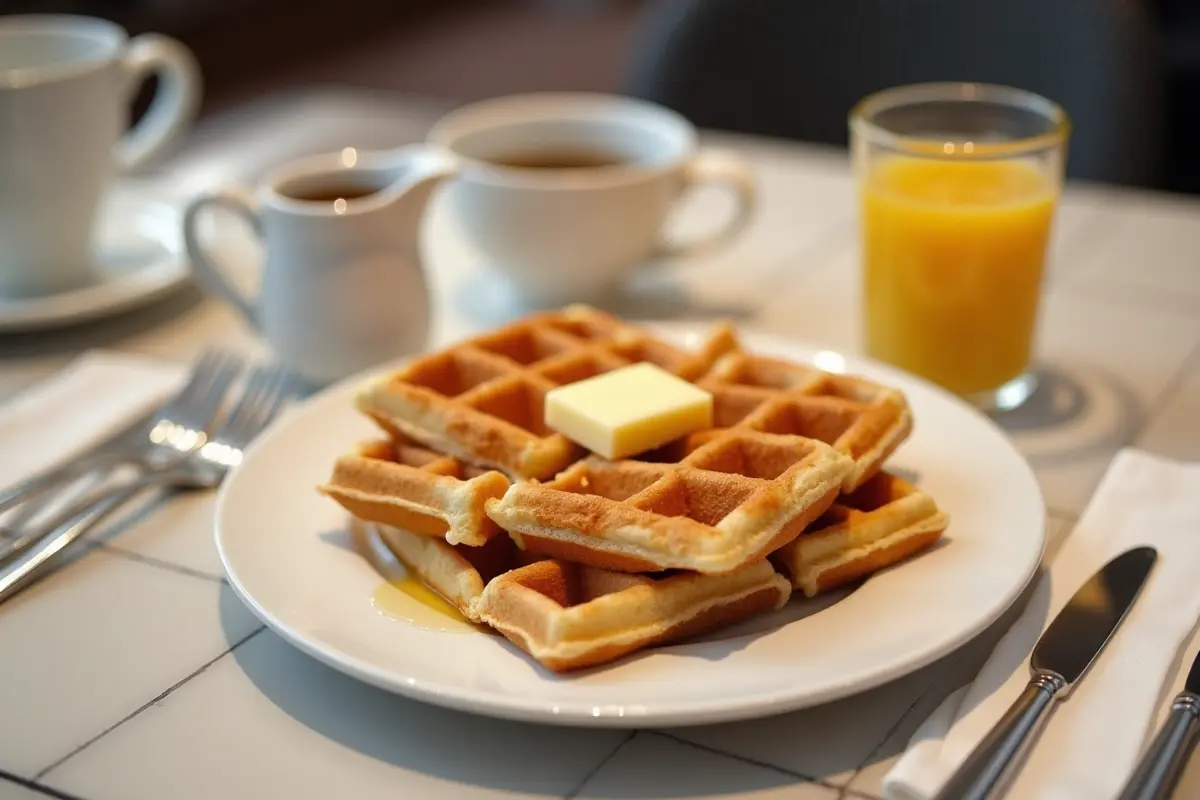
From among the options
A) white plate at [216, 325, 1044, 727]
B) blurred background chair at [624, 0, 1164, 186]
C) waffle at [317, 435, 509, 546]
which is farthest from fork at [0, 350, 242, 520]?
blurred background chair at [624, 0, 1164, 186]

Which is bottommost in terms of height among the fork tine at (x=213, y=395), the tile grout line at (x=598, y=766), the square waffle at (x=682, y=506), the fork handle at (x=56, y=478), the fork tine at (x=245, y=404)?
the tile grout line at (x=598, y=766)

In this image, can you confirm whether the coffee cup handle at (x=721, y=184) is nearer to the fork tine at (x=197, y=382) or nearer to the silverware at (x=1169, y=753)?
the fork tine at (x=197, y=382)

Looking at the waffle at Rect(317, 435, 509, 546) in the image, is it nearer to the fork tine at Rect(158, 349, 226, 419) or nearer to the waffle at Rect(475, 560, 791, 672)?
the waffle at Rect(475, 560, 791, 672)

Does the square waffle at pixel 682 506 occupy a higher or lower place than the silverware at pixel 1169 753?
higher

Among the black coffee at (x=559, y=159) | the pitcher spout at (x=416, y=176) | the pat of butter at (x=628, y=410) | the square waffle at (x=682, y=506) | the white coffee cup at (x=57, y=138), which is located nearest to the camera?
the square waffle at (x=682, y=506)

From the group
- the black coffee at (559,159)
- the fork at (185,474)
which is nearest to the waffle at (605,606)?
the fork at (185,474)

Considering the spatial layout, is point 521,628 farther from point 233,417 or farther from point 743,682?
point 233,417
